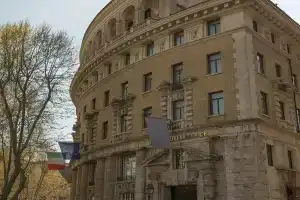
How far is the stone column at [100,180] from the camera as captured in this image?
33.7 m

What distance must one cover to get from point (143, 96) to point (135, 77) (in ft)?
7.71

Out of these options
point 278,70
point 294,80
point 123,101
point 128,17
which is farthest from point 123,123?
point 294,80

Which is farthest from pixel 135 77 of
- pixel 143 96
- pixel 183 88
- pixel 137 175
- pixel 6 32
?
pixel 6 32

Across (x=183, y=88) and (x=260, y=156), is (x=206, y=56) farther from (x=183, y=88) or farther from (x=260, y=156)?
(x=260, y=156)

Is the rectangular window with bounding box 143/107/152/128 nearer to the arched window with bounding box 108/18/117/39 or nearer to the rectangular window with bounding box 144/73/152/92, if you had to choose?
the rectangular window with bounding box 144/73/152/92

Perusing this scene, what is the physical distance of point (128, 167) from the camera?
31.5 meters

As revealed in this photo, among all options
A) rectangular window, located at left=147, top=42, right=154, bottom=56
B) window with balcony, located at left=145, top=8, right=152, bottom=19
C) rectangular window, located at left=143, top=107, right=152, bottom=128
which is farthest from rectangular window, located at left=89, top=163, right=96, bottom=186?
window with balcony, located at left=145, top=8, right=152, bottom=19

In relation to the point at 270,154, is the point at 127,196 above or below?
below

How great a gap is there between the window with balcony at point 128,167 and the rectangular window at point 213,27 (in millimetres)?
11875

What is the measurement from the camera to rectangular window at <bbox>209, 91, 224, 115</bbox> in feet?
84.3

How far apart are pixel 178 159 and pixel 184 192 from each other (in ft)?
7.70

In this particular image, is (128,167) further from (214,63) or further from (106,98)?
(214,63)

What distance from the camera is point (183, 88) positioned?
27.8m

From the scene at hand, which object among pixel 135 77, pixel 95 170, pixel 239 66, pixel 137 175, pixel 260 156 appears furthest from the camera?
pixel 95 170
